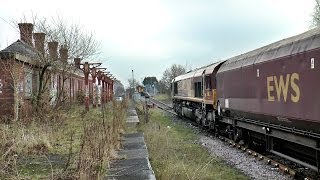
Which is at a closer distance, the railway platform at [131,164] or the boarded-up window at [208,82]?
the railway platform at [131,164]

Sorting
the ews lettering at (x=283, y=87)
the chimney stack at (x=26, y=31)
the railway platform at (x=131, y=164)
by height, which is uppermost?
the chimney stack at (x=26, y=31)

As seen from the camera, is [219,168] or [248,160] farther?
[248,160]

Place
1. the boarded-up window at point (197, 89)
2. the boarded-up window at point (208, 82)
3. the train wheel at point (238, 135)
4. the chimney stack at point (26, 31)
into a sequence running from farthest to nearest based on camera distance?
the chimney stack at point (26, 31)
the boarded-up window at point (197, 89)
the boarded-up window at point (208, 82)
the train wheel at point (238, 135)

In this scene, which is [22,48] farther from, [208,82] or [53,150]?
[53,150]

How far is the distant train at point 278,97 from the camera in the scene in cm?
974

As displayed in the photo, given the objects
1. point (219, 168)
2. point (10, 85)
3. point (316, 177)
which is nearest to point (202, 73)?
point (10, 85)

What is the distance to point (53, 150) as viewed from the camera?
12664 mm

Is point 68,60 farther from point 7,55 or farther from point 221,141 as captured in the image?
point 221,141

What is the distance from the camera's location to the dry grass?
309 inches

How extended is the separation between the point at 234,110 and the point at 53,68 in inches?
555

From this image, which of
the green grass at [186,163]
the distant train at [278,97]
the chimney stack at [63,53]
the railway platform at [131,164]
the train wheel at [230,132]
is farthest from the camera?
the chimney stack at [63,53]

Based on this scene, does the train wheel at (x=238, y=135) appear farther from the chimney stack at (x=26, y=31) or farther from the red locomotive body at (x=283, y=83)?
the chimney stack at (x=26, y=31)

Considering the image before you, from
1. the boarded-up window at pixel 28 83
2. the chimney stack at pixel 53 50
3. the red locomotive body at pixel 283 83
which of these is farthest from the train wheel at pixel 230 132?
the boarded-up window at pixel 28 83

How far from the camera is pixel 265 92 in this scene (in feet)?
41.1
